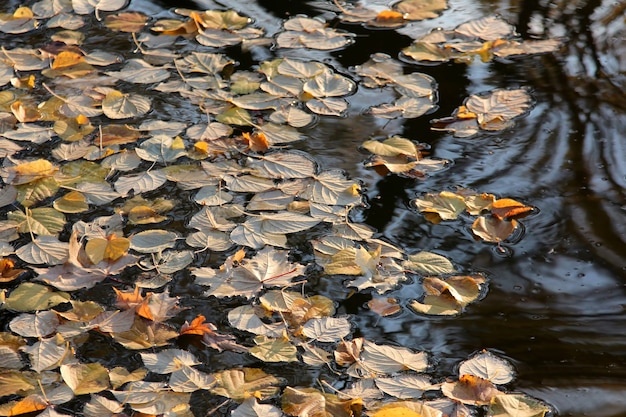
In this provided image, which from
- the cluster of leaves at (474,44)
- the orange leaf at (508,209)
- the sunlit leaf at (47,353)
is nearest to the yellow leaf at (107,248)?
the sunlit leaf at (47,353)

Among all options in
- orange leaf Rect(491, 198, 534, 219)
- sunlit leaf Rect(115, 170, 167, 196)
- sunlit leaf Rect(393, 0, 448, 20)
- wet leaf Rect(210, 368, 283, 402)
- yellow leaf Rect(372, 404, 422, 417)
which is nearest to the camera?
yellow leaf Rect(372, 404, 422, 417)

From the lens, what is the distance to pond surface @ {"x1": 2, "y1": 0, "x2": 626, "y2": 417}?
150cm

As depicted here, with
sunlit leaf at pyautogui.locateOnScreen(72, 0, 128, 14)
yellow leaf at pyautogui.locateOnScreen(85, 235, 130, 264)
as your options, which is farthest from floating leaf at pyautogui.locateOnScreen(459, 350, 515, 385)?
sunlit leaf at pyautogui.locateOnScreen(72, 0, 128, 14)

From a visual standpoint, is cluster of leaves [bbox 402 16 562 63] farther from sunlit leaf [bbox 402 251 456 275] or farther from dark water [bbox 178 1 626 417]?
sunlit leaf [bbox 402 251 456 275]

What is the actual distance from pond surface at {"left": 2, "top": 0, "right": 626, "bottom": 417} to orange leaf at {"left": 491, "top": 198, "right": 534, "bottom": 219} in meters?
0.03

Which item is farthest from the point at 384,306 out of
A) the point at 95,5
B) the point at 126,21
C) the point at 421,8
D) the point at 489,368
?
the point at 95,5

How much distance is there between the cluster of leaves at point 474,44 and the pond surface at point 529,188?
4cm

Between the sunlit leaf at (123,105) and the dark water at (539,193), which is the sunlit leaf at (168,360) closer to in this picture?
the dark water at (539,193)

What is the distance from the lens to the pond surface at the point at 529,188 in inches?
59.1

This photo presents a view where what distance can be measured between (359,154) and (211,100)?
0.50 m

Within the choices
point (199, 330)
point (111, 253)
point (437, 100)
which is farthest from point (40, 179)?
point (437, 100)

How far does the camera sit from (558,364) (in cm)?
147

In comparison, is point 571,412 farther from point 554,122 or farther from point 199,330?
point 554,122

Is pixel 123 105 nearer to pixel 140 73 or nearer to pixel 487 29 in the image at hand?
pixel 140 73
